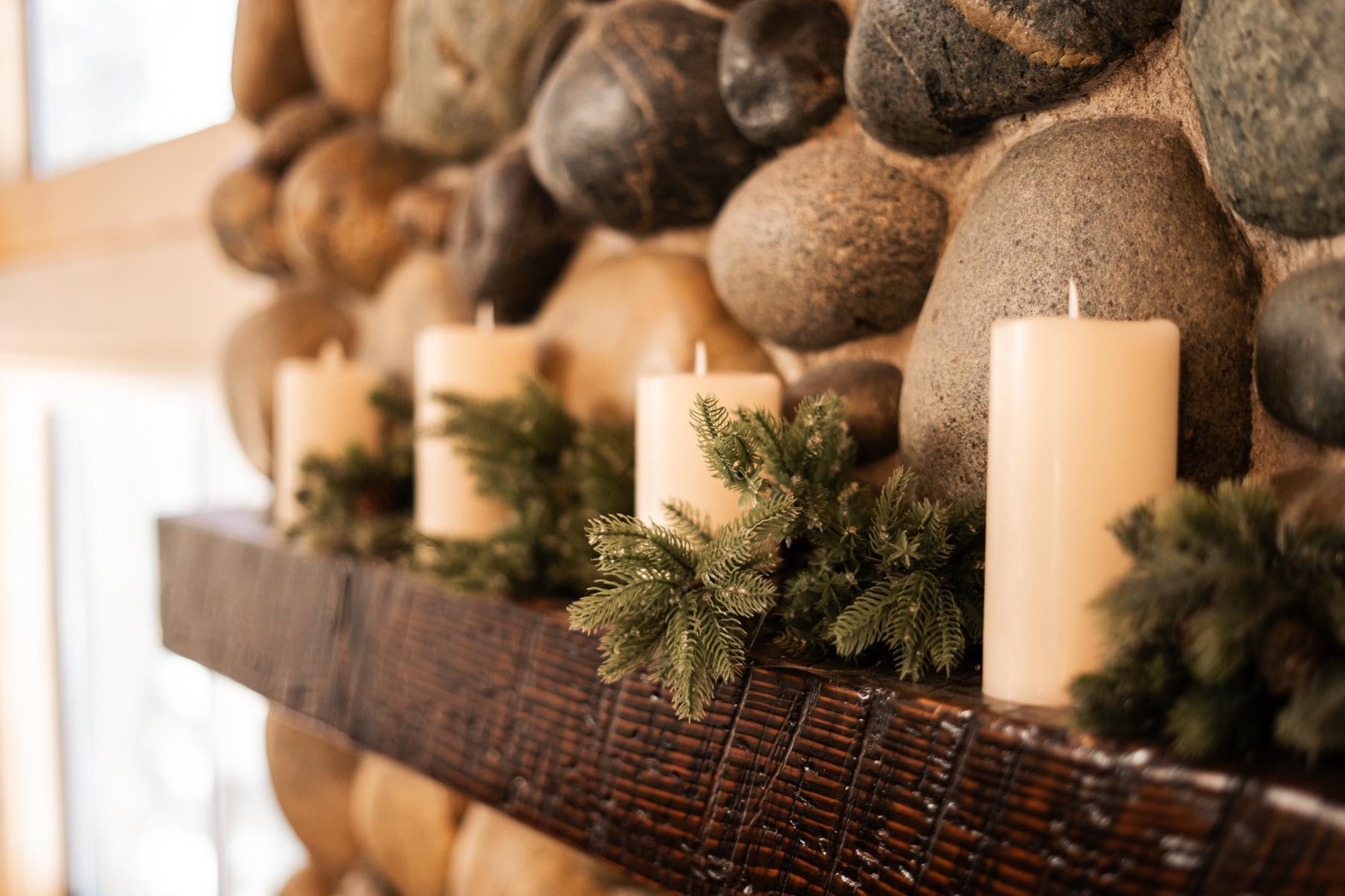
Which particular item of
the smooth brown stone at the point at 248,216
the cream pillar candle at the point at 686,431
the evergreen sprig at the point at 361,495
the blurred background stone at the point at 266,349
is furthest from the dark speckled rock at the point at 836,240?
the smooth brown stone at the point at 248,216

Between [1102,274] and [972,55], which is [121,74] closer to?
[972,55]

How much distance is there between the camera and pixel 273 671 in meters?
1.12

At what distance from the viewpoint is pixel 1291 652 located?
418mm

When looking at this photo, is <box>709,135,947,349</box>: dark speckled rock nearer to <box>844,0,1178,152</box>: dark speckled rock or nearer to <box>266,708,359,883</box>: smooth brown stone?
<box>844,0,1178,152</box>: dark speckled rock

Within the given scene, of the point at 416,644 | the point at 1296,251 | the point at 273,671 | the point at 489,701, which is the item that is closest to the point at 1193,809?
the point at 1296,251

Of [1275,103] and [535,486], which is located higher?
[1275,103]

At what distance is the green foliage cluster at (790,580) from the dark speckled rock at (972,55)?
230 mm

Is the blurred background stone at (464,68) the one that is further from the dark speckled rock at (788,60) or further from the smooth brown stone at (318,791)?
the smooth brown stone at (318,791)

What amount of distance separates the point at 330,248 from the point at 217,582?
45cm

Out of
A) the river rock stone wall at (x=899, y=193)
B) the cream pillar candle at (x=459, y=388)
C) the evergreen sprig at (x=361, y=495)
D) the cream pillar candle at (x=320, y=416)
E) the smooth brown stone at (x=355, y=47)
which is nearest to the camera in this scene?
the river rock stone wall at (x=899, y=193)

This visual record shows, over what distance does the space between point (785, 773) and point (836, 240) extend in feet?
1.25

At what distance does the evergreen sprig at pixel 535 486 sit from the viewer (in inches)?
32.4

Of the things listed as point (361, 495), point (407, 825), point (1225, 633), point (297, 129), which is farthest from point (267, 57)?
point (1225, 633)

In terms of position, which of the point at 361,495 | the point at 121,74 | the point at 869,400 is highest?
the point at 121,74
